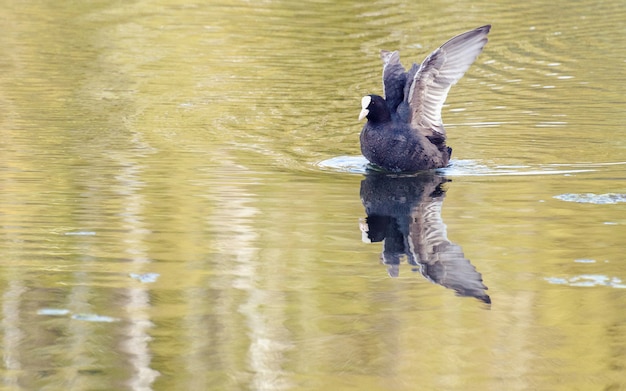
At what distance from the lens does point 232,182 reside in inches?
314

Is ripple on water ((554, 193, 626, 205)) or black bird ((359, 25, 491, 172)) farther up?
black bird ((359, 25, 491, 172))

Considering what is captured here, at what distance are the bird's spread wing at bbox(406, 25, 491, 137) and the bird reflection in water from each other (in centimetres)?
45

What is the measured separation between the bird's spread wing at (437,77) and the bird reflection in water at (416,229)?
454mm

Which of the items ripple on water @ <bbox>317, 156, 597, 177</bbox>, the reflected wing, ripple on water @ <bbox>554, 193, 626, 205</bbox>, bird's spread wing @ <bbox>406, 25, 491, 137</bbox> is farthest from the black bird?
the reflected wing

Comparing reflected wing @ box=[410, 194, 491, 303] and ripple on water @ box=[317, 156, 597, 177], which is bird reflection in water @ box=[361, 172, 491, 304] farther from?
ripple on water @ box=[317, 156, 597, 177]

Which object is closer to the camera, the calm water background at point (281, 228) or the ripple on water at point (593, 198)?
the calm water background at point (281, 228)

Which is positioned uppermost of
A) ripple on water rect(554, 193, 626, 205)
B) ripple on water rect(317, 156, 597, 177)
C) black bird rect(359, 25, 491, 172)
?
black bird rect(359, 25, 491, 172)

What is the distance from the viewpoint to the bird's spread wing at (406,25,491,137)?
8.55 metres

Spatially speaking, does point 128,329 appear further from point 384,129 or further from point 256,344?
point 384,129

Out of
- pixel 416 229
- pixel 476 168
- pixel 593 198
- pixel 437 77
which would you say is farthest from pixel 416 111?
pixel 416 229

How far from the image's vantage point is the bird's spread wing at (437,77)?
8555mm

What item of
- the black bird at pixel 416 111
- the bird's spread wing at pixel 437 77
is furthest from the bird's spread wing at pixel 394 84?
the bird's spread wing at pixel 437 77

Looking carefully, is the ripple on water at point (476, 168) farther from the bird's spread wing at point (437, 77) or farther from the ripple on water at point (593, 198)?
the ripple on water at point (593, 198)

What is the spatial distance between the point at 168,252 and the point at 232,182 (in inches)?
74.5
